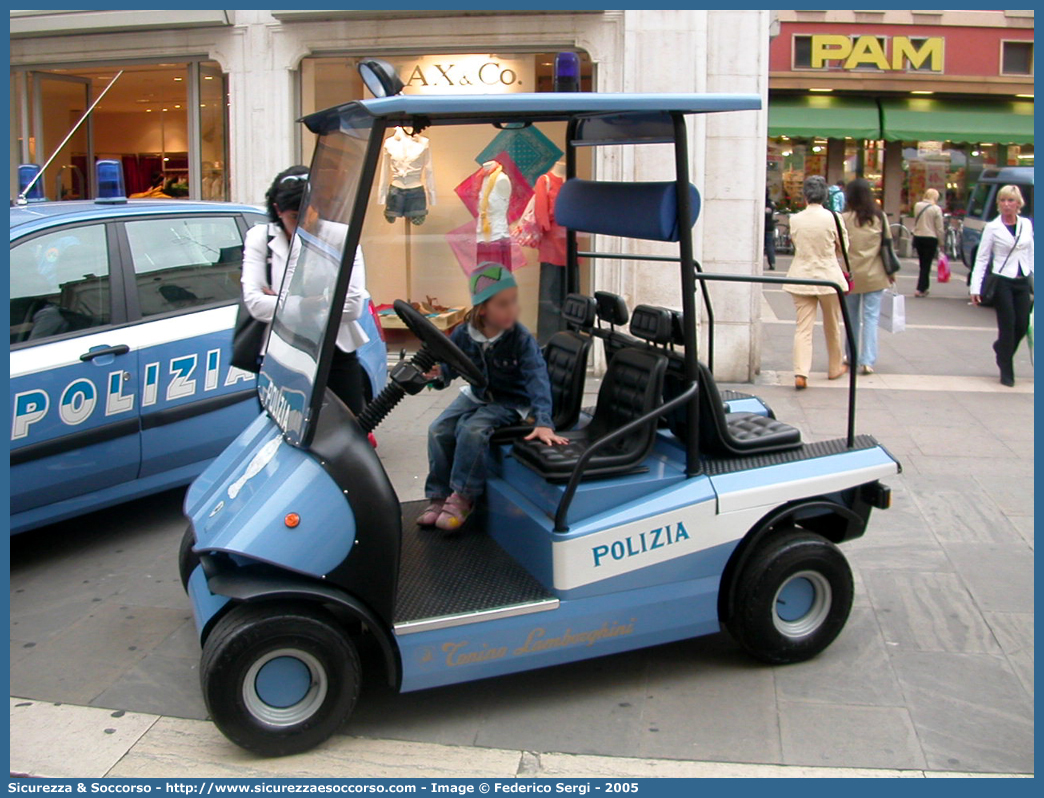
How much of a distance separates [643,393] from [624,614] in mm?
826

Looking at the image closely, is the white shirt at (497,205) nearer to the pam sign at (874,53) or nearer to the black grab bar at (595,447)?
the black grab bar at (595,447)

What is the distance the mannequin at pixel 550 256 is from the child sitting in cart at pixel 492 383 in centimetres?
118

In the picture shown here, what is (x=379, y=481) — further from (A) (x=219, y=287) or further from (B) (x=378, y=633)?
(A) (x=219, y=287)

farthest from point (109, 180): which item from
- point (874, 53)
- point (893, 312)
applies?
point (874, 53)

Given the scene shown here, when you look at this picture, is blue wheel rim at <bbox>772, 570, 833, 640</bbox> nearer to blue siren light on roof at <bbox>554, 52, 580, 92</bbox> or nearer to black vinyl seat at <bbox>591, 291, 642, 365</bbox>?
black vinyl seat at <bbox>591, 291, 642, 365</bbox>

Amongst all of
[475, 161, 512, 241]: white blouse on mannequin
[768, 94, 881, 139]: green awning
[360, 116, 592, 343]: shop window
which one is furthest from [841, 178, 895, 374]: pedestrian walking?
[768, 94, 881, 139]: green awning

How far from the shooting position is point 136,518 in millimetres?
6090

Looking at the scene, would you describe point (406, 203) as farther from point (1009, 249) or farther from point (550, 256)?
point (1009, 249)

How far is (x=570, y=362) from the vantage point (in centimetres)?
466

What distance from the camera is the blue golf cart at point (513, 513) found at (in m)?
3.55

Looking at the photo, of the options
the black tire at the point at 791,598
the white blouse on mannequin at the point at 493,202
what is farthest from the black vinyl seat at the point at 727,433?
the white blouse on mannequin at the point at 493,202

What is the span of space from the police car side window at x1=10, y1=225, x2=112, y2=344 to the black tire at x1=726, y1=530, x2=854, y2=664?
11.1 feet

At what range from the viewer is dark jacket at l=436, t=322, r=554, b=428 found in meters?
4.27

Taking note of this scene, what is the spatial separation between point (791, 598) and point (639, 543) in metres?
0.74
